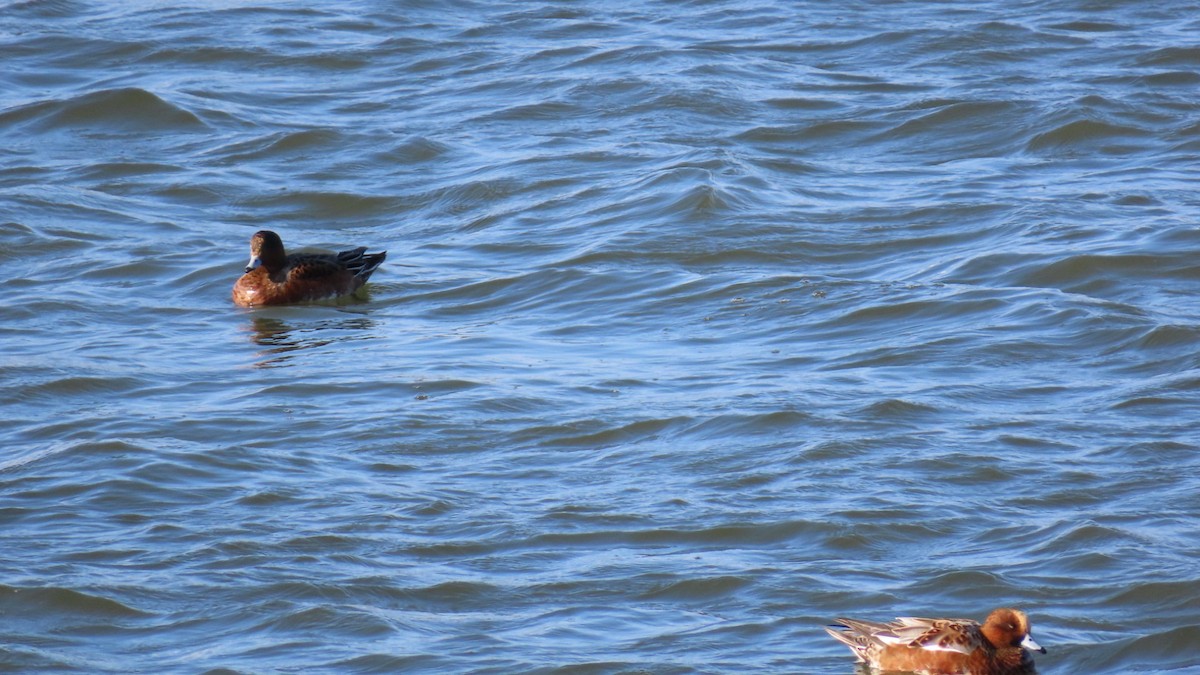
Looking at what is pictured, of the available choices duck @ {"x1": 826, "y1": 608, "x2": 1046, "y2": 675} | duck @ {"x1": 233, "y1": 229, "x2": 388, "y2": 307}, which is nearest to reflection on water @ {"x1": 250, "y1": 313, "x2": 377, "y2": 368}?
duck @ {"x1": 233, "y1": 229, "x2": 388, "y2": 307}

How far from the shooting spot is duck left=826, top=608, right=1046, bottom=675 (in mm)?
5691

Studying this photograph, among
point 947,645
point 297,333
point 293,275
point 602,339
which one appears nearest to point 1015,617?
point 947,645

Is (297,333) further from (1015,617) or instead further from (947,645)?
(1015,617)

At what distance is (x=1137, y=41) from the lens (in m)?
16.1

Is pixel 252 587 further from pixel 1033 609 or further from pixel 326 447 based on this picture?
pixel 1033 609

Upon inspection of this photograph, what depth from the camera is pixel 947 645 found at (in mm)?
5777

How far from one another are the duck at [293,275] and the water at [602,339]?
0.14 m

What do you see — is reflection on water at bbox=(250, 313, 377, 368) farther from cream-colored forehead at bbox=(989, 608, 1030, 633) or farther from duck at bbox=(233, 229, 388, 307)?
cream-colored forehead at bbox=(989, 608, 1030, 633)

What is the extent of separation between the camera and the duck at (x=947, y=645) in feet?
18.7

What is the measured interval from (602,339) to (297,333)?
1.99 m

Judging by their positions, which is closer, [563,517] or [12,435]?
[563,517]

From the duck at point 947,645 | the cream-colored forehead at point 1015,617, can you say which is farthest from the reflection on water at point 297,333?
the cream-colored forehead at point 1015,617

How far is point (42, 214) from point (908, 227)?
20.3 ft

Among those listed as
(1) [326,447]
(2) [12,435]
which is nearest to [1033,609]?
(1) [326,447]
